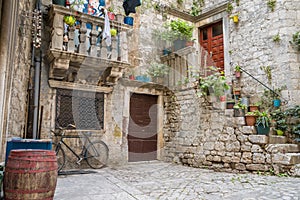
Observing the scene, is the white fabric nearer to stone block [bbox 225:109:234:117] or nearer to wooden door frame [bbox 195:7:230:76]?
stone block [bbox 225:109:234:117]

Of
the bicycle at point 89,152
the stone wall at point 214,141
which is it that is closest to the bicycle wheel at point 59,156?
the bicycle at point 89,152

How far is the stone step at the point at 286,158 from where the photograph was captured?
4578mm

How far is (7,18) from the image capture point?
9.67 ft

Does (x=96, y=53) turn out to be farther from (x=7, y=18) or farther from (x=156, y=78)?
(x=7, y=18)

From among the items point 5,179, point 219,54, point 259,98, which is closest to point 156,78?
point 219,54

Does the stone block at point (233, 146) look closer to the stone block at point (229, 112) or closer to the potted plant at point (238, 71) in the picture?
the stone block at point (229, 112)

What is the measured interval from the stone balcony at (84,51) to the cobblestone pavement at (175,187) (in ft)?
7.83

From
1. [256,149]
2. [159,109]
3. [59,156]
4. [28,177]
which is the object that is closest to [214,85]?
[256,149]

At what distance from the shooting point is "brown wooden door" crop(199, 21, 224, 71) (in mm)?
7656

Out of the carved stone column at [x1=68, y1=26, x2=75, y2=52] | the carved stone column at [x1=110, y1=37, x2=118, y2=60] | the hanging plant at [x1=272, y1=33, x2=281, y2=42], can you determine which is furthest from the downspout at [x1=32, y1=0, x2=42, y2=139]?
the hanging plant at [x1=272, y1=33, x2=281, y2=42]

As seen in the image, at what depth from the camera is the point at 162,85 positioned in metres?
7.27

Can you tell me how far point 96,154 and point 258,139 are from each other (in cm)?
363

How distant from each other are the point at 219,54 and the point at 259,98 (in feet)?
6.59

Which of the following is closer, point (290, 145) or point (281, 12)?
point (290, 145)
